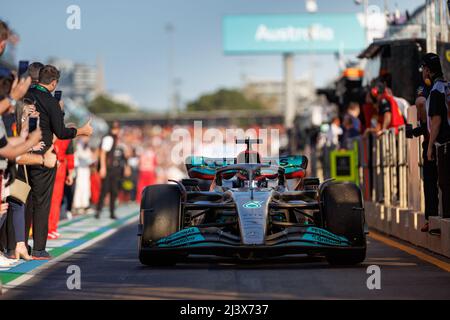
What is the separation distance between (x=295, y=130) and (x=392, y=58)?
2658 cm

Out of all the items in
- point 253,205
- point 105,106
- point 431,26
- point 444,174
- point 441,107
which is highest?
point 105,106

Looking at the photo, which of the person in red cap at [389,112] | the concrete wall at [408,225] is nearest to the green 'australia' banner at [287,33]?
the concrete wall at [408,225]

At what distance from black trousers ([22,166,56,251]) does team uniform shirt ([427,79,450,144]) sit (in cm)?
442

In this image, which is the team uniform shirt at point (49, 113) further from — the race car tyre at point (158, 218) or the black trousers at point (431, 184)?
the black trousers at point (431, 184)

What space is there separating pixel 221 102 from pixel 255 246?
170m

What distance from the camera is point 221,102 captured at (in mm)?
182500

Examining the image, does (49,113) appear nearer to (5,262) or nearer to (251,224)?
(5,262)

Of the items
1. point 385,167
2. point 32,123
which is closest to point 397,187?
point 385,167

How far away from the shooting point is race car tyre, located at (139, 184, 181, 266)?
1291cm

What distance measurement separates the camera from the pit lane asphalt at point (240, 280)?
10.1 metres

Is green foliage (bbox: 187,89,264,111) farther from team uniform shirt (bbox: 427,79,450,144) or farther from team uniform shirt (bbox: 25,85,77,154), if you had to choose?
team uniform shirt (bbox: 427,79,450,144)

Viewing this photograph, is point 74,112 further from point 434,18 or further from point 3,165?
point 3,165

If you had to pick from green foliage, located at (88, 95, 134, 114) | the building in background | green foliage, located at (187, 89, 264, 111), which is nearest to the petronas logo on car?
the building in background
